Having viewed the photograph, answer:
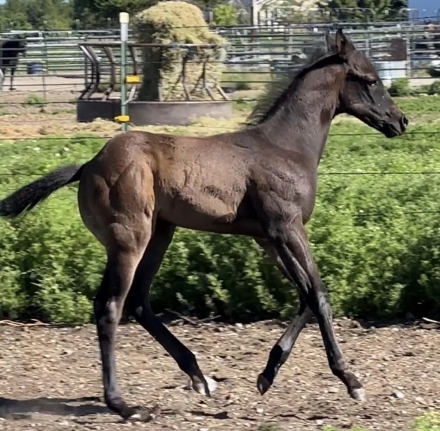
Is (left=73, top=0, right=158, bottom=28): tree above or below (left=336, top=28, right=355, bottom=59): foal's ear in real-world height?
above

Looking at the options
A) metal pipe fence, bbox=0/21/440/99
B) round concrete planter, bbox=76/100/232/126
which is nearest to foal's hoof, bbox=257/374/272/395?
metal pipe fence, bbox=0/21/440/99

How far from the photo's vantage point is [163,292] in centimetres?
686

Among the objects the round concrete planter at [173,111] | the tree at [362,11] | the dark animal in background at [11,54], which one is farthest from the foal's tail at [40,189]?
the tree at [362,11]

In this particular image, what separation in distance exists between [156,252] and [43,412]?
1055 mm

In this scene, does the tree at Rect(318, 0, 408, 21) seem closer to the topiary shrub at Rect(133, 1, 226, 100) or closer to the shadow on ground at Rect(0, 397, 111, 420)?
the topiary shrub at Rect(133, 1, 226, 100)

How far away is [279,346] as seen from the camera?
5.20 metres

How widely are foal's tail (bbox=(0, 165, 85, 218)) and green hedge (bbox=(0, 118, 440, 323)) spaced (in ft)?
5.10

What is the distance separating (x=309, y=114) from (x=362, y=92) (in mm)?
337

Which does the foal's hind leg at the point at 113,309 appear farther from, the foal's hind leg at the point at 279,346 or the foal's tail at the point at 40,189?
the foal's hind leg at the point at 279,346

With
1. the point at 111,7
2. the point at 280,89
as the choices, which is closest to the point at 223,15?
the point at 111,7

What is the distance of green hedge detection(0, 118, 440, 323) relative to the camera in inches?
261

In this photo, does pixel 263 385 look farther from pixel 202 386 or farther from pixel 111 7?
pixel 111 7

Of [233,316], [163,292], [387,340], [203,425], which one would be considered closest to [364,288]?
[387,340]

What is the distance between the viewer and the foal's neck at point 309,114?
5.35 meters
